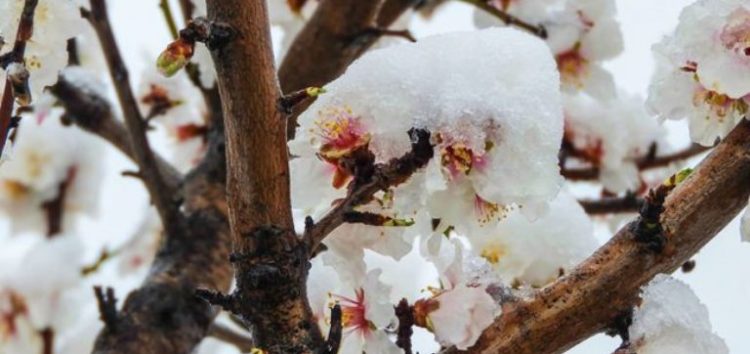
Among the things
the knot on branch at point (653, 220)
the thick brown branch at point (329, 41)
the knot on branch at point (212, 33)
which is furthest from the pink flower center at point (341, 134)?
the thick brown branch at point (329, 41)

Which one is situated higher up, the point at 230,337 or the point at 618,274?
the point at 230,337

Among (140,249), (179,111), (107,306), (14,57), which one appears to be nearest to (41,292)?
(140,249)

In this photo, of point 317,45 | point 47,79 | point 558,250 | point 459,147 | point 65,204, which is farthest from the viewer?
point 65,204

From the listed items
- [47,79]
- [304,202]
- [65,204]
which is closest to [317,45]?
[47,79]

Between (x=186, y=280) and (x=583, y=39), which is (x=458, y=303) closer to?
(x=186, y=280)

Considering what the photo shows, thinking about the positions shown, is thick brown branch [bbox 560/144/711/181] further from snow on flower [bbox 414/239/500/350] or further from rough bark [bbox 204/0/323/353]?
rough bark [bbox 204/0/323/353]

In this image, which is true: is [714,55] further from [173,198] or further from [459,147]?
[173,198]

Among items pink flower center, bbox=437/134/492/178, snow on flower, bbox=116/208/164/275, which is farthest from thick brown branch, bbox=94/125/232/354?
snow on flower, bbox=116/208/164/275
